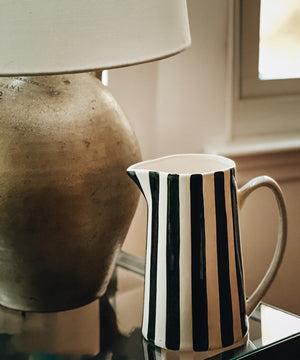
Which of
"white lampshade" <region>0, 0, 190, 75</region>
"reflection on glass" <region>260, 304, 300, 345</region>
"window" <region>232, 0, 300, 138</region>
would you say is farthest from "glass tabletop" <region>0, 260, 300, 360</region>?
"window" <region>232, 0, 300, 138</region>

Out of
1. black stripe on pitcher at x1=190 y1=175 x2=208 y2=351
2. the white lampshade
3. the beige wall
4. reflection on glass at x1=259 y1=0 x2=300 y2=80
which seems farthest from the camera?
reflection on glass at x1=259 y1=0 x2=300 y2=80

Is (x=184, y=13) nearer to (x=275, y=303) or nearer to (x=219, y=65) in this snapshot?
(x=219, y=65)

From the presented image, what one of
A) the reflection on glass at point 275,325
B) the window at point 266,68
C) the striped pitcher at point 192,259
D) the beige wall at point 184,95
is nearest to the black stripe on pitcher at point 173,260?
the striped pitcher at point 192,259

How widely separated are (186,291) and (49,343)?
0.18m

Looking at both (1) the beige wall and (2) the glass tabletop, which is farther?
(1) the beige wall

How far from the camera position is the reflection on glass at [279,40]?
4.08 feet

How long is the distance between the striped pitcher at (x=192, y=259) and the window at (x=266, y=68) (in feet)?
1.85

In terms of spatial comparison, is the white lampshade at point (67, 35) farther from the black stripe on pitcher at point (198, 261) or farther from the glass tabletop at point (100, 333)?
the glass tabletop at point (100, 333)

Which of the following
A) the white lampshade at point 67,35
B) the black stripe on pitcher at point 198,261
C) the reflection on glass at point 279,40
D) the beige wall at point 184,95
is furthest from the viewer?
the reflection on glass at point 279,40

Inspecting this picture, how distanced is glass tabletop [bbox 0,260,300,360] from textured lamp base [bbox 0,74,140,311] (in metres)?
0.04

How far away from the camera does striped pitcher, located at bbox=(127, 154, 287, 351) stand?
65 centimetres

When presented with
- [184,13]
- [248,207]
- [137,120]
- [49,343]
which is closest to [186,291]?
[49,343]

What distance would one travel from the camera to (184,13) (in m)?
0.68

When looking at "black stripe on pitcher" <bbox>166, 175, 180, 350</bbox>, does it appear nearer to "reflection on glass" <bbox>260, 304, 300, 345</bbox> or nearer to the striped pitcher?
the striped pitcher
